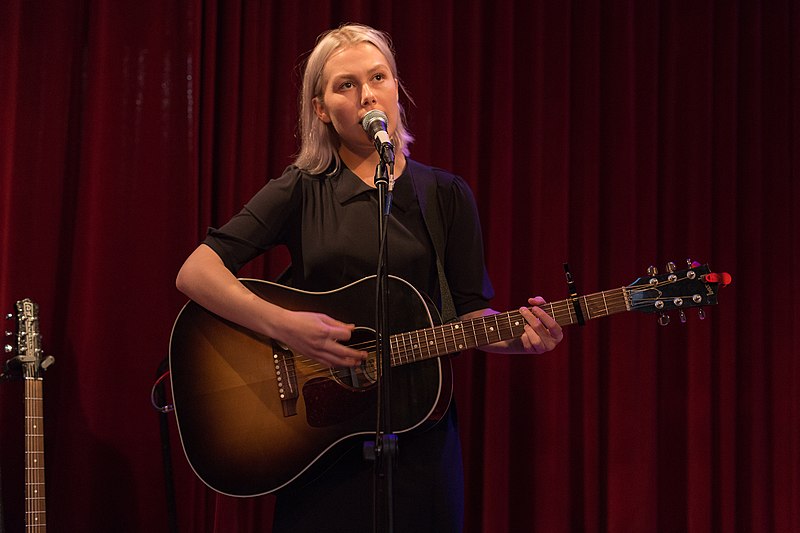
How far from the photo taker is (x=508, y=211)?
3250 millimetres

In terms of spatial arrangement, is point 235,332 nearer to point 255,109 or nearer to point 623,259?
point 255,109

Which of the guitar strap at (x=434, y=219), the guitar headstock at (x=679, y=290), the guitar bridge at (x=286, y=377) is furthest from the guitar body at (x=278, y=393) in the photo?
the guitar headstock at (x=679, y=290)

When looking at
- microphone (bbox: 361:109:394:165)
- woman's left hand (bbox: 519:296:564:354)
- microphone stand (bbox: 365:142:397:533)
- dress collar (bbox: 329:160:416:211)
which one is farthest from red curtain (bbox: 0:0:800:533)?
microphone stand (bbox: 365:142:397:533)

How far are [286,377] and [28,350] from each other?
1082 mm

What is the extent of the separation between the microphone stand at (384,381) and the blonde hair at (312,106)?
0.54 m

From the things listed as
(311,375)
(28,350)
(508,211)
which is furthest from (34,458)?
(508,211)

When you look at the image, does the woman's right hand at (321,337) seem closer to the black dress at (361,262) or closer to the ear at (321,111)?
the black dress at (361,262)

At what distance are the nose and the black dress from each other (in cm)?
22

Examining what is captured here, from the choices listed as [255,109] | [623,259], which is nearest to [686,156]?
[623,259]

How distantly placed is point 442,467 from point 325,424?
32cm

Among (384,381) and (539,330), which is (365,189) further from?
(384,381)

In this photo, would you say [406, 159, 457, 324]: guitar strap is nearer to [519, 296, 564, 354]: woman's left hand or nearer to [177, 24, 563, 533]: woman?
[177, 24, 563, 533]: woman

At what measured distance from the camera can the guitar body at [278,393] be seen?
2.02 metres

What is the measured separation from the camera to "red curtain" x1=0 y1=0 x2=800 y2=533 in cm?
295
